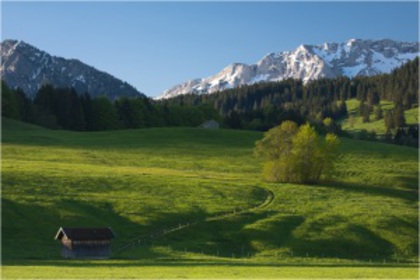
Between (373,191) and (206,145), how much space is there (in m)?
51.1

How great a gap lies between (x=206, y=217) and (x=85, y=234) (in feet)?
59.9

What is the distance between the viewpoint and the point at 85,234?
2349 inches

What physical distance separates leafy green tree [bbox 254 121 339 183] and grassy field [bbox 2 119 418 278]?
3.33 m

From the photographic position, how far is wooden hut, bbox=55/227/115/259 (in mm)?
57938

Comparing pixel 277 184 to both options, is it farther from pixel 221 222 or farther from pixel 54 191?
pixel 54 191

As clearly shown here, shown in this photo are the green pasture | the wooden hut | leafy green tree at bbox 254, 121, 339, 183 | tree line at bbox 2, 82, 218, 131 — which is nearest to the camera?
the green pasture

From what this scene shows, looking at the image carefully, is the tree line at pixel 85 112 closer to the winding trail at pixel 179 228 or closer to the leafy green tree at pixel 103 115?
the leafy green tree at pixel 103 115

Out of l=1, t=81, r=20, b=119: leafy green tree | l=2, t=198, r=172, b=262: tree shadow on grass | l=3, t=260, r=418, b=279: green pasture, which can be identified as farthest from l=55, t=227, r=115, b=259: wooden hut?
l=1, t=81, r=20, b=119: leafy green tree

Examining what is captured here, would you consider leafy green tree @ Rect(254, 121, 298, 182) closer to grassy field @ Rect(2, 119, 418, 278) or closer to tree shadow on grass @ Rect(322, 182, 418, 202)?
grassy field @ Rect(2, 119, 418, 278)

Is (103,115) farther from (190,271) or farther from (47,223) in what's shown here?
(190,271)

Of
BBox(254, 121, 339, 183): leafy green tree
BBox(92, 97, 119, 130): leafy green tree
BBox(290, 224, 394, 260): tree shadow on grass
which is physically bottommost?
BBox(290, 224, 394, 260): tree shadow on grass

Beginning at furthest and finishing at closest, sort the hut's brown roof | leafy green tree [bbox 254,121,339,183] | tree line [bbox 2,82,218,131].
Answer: tree line [bbox 2,82,218,131] → leafy green tree [bbox 254,121,339,183] → the hut's brown roof

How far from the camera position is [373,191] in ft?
304

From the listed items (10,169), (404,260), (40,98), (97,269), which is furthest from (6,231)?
(40,98)
